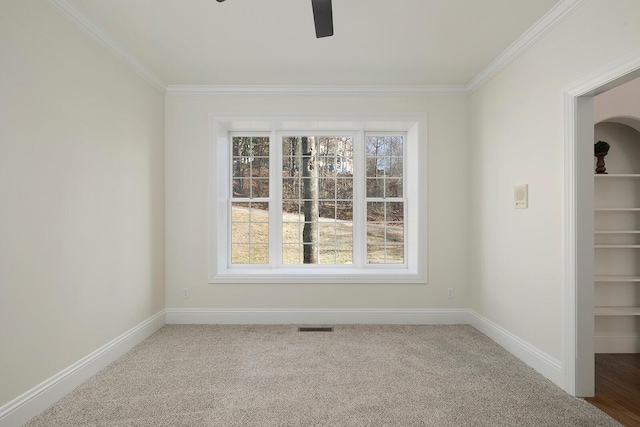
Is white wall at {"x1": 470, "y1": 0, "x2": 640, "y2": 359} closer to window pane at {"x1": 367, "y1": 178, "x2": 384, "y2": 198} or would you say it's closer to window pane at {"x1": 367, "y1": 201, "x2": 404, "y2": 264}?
window pane at {"x1": 367, "y1": 201, "x2": 404, "y2": 264}

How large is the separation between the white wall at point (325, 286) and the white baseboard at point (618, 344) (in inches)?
48.3

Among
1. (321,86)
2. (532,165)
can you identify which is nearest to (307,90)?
(321,86)

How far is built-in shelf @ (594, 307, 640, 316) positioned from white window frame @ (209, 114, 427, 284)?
1576 mm

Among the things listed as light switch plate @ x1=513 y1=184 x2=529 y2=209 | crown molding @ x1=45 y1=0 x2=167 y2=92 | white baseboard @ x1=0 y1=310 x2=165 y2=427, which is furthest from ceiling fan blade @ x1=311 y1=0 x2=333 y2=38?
white baseboard @ x1=0 y1=310 x2=165 y2=427

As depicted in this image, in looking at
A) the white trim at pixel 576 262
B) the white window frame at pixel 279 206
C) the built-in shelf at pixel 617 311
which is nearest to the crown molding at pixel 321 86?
the white window frame at pixel 279 206

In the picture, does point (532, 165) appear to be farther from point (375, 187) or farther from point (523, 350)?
point (375, 187)

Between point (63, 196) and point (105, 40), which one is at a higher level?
point (105, 40)

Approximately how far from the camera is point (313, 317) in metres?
4.04

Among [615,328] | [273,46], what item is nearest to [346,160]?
[273,46]

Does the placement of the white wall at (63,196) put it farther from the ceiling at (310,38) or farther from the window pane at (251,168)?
the window pane at (251,168)

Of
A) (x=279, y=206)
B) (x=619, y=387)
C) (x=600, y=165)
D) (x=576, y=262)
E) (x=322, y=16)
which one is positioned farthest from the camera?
(x=279, y=206)

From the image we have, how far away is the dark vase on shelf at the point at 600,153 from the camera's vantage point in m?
3.07

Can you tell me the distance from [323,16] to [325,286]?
2862 mm

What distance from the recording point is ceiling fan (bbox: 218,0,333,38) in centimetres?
187
